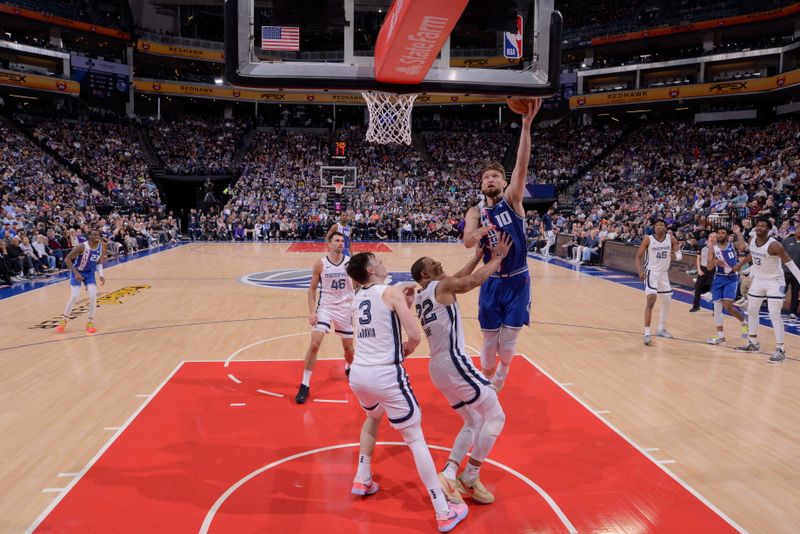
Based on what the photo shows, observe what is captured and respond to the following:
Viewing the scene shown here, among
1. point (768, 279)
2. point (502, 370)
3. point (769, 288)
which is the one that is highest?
point (768, 279)

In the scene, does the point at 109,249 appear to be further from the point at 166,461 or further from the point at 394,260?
the point at 166,461

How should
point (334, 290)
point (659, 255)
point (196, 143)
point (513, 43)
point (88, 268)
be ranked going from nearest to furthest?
point (513, 43)
point (334, 290)
point (659, 255)
point (88, 268)
point (196, 143)

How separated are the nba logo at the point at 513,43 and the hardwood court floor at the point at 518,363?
3798 mm

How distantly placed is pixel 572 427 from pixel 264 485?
288 cm

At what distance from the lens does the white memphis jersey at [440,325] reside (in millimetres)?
3957

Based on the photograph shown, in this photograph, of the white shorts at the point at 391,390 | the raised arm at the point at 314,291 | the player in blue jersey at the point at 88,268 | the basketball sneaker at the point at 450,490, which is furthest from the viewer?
the player in blue jersey at the point at 88,268

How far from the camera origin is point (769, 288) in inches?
308

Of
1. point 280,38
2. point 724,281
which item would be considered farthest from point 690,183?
point 280,38

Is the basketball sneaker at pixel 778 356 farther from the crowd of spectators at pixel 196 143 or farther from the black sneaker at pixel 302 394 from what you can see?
the crowd of spectators at pixel 196 143

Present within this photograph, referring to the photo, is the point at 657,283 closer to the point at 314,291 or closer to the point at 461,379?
the point at 314,291

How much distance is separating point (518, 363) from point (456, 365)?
155 inches

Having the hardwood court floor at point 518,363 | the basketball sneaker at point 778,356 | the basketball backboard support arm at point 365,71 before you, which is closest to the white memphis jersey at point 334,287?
the hardwood court floor at point 518,363

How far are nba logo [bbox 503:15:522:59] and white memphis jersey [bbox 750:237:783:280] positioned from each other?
15.2 ft

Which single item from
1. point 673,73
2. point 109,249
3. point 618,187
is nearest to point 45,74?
point 109,249
